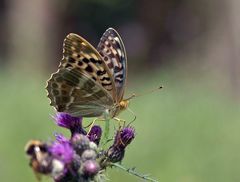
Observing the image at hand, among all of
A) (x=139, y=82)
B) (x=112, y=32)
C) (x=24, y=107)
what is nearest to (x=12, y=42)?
(x=139, y=82)

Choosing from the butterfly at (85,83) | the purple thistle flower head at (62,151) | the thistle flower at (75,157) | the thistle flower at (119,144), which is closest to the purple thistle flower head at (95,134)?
the thistle flower at (75,157)

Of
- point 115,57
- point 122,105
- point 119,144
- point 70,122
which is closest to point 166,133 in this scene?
point 115,57

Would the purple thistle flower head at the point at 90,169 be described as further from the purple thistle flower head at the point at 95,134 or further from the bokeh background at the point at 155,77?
the bokeh background at the point at 155,77

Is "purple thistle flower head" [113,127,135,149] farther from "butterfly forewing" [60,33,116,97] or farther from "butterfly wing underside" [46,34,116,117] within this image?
"butterfly forewing" [60,33,116,97]

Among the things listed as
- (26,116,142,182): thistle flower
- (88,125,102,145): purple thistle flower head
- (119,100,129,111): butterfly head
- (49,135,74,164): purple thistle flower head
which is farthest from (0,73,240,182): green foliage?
(49,135,74,164): purple thistle flower head

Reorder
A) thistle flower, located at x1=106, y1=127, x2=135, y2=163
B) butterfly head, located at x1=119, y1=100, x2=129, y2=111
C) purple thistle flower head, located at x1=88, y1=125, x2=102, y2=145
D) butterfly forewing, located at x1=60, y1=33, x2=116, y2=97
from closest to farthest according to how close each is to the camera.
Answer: thistle flower, located at x1=106, y1=127, x2=135, y2=163, purple thistle flower head, located at x1=88, y1=125, x2=102, y2=145, butterfly forewing, located at x1=60, y1=33, x2=116, y2=97, butterfly head, located at x1=119, y1=100, x2=129, y2=111
